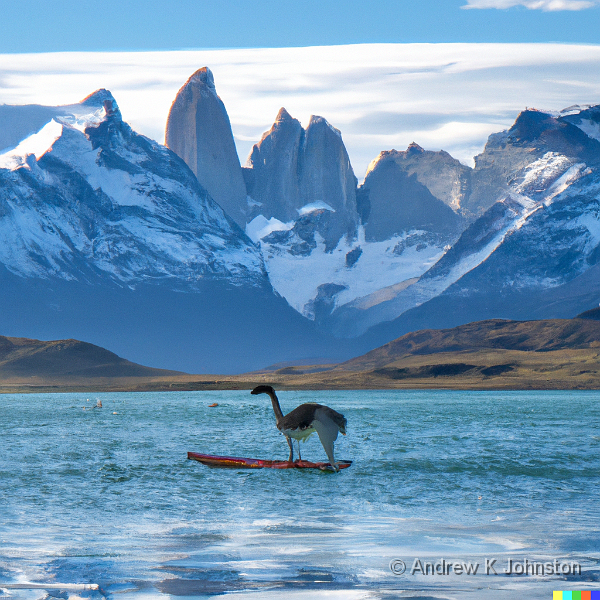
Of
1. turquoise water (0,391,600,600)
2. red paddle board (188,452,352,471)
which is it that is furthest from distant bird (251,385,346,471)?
turquoise water (0,391,600,600)

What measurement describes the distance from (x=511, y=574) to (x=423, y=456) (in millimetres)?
37024

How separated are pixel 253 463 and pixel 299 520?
1601cm

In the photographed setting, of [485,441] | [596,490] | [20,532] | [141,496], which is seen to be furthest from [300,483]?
[485,441]

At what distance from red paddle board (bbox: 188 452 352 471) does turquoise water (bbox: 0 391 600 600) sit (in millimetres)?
564

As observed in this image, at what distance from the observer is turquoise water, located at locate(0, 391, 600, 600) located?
25953 millimetres

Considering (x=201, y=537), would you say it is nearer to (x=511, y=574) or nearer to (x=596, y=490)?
(x=511, y=574)

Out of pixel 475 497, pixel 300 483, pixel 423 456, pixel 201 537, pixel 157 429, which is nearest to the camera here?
pixel 201 537

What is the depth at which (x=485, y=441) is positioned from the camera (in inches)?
3071

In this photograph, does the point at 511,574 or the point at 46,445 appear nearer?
the point at 511,574

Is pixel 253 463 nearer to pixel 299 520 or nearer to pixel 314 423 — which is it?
pixel 314 423

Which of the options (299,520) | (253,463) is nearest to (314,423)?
(253,463)

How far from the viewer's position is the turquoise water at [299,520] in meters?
26.0

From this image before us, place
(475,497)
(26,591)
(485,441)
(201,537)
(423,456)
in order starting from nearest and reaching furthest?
(26,591)
(201,537)
(475,497)
(423,456)
(485,441)

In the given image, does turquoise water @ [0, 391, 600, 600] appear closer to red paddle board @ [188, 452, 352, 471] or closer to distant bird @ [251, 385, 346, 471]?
red paddle board @ [188, 452, 352, 471]
